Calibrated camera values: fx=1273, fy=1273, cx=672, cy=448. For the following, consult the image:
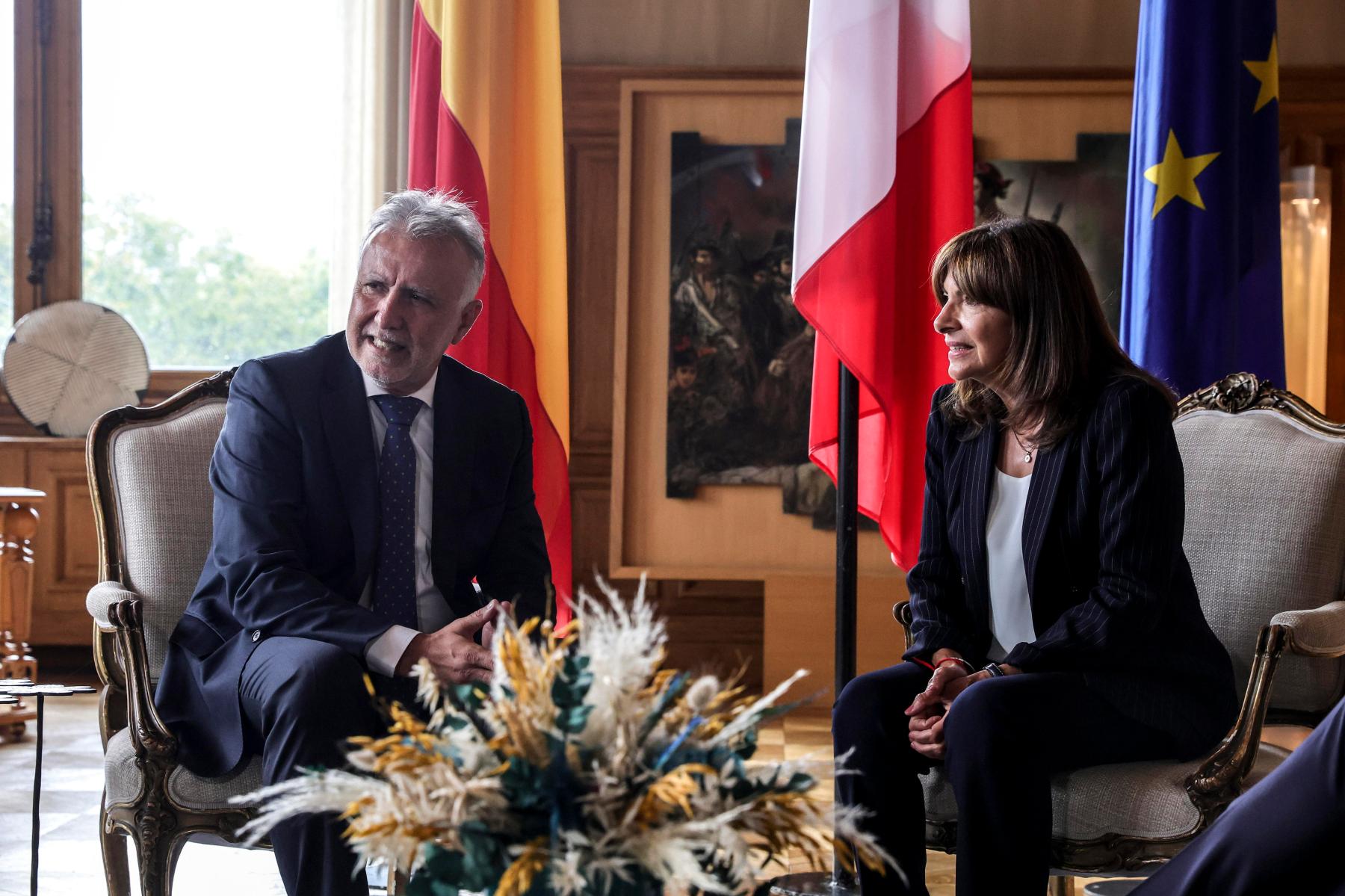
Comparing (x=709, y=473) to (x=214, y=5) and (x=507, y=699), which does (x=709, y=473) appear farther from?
(x=507, y=699)

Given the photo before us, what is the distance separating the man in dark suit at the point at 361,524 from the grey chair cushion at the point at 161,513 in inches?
7.2

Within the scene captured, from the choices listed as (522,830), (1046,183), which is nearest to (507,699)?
(522,830)

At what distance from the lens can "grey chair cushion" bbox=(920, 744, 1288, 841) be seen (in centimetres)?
202

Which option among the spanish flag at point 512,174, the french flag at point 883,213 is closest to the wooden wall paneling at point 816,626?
the spanish flag at point 512,174

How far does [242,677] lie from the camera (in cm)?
210

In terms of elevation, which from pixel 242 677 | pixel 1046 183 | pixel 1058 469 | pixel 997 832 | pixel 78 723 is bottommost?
pixel 78 723

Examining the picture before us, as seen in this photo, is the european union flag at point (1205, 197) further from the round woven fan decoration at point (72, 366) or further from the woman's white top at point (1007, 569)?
the round woven fan decoration at point (72, 366)

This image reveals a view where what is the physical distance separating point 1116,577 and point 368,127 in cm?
415

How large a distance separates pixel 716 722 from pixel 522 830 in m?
0.19

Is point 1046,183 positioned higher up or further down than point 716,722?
higher up

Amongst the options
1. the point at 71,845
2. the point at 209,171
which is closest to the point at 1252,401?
the point at 71,845

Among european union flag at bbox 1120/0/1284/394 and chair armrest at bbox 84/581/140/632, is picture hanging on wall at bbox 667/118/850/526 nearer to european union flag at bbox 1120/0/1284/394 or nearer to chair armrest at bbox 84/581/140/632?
european union flag at bbox 1120/0/1284/394

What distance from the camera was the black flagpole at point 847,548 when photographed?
2750 millimetres

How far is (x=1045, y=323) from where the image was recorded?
7.44ft
